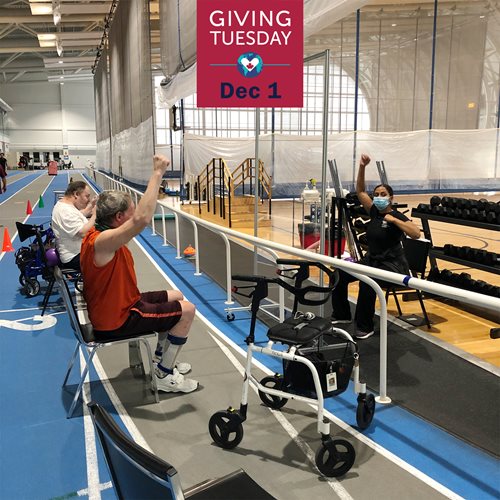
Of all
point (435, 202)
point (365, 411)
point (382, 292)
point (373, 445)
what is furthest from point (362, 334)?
point (435, 202)

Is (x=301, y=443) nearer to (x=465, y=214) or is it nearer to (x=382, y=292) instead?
(x=382, y=292)

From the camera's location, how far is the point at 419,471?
2.94 m

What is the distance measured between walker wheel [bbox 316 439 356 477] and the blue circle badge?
9.90ft

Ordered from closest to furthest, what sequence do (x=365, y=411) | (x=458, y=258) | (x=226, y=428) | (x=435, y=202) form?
(x=226, y=428) < (x=365, y=411) < (x=458, y=258) < (x=435, y=202)

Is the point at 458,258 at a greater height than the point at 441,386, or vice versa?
the point at 458,258

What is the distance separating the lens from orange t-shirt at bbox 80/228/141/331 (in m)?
3.52

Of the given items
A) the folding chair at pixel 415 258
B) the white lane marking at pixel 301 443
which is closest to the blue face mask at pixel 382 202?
the folding chair at pixel 415 258

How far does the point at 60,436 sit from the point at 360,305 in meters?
2.84

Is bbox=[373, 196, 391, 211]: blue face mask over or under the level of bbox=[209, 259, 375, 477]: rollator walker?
over

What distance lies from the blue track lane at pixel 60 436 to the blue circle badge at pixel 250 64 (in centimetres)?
244

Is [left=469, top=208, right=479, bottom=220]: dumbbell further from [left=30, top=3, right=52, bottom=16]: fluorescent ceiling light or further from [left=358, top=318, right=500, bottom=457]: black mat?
[left=30, top=3, right=52, bottom=16]: fluorescent ceiling light

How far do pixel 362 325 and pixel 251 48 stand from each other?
271 cm

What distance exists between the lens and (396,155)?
63.5 feet

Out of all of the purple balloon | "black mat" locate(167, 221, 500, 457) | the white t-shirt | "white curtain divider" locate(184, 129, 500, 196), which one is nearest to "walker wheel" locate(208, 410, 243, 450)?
"black mat" locate(167, 221, 500, 457)
